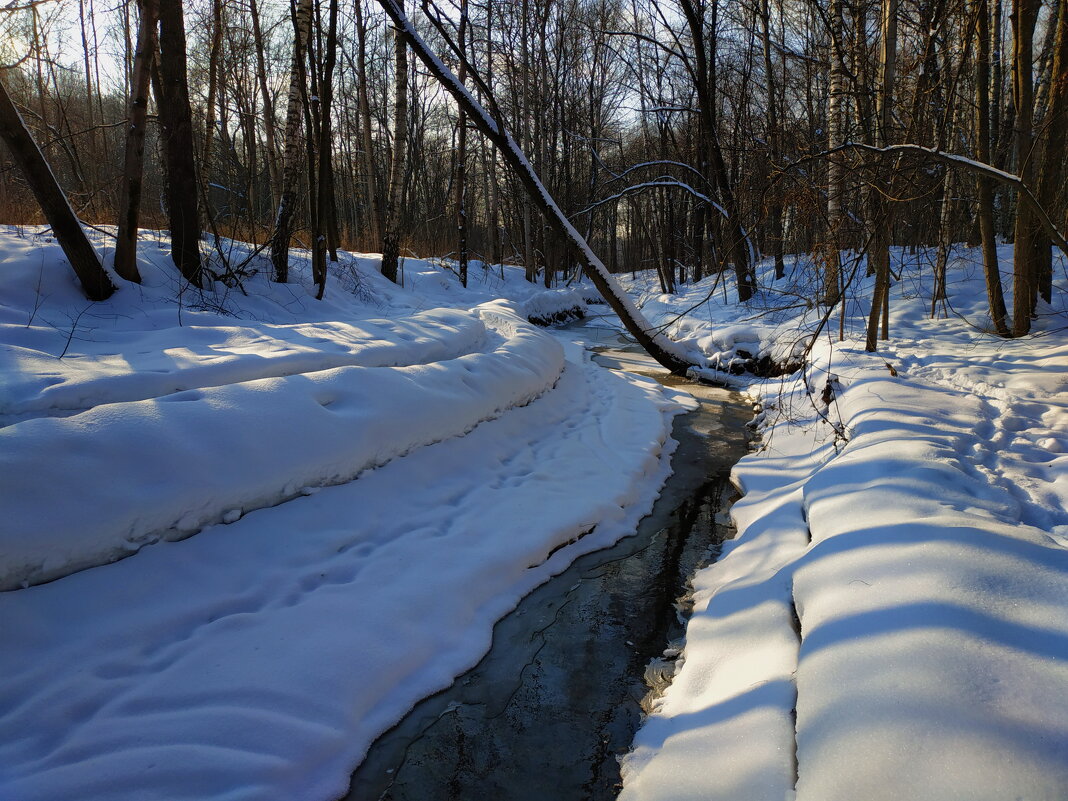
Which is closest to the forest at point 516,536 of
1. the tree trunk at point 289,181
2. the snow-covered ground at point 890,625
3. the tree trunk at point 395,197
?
the snow-covered ground at point 890,625

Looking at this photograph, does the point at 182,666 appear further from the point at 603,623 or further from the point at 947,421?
the point at 947,421

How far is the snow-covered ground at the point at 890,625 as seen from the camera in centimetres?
164

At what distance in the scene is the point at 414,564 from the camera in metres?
3.32

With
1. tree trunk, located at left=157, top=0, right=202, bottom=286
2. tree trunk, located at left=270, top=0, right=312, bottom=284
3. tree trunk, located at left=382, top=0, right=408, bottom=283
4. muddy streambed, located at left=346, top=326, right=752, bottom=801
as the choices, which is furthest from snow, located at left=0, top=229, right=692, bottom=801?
tree trunk, located at left=382, top=0, right=408, bottom=283

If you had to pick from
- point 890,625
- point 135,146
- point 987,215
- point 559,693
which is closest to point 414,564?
point 559,693

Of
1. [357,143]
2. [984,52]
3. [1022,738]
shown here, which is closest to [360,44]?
[357,143]

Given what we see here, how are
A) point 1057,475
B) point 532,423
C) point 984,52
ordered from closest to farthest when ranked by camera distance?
point 1057,475 < point 532,423 < point 984,52

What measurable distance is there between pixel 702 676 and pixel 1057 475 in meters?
2.88

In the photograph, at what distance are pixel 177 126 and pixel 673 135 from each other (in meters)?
12.8

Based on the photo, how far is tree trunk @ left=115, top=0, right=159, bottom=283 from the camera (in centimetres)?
599

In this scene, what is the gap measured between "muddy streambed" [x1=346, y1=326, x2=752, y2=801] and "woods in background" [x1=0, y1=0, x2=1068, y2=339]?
6.67 feet

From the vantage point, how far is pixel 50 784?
6.13 ft

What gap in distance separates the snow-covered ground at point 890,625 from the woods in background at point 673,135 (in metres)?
1.40

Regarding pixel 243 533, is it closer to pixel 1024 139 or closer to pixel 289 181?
pixel 289 181
